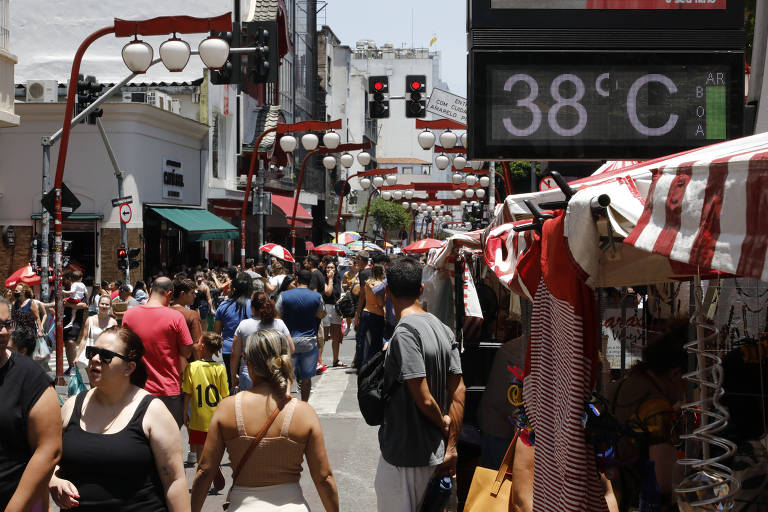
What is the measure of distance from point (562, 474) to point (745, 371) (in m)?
0.98

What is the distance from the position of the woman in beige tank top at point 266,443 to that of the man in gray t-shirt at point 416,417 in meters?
0.88

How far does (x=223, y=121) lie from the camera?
37.5 m

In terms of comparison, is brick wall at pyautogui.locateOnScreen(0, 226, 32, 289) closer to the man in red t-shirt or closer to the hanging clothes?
the man in red t-shirt

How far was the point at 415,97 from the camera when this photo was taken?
18.4 meters

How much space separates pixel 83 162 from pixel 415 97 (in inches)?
552

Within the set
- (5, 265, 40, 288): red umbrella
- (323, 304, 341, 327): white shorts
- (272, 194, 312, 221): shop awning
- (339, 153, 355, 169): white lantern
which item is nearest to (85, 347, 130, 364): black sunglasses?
(323, 304, 341, 327): white shorts

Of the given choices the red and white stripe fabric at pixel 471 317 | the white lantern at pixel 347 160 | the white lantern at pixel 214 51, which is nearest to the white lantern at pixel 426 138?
the white lantern at pixel 347 160

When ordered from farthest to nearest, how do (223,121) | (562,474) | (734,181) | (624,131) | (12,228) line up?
(223,121), (12,228), (624,131), (562,474), (734,181)

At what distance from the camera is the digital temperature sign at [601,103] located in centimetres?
600

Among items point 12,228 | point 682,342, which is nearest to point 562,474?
point 682,342

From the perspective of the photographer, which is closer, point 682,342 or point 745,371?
point 745,371

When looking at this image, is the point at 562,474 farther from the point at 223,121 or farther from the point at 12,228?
the point at 223,121

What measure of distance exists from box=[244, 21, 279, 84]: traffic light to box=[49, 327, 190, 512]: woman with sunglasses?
39.4 feet

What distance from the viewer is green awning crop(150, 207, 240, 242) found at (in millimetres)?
29906
